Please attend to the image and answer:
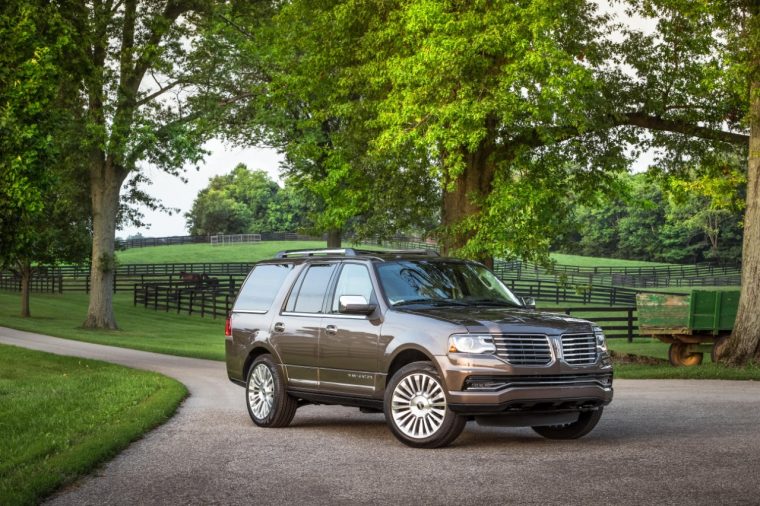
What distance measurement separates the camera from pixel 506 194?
23.4 metres

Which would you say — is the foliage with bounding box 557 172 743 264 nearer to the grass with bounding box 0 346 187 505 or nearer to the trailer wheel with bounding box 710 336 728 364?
the trailer wheel with bounding box 710 336 728 364

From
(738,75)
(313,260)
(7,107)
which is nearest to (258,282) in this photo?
(313,260)

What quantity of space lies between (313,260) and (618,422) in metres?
4.03

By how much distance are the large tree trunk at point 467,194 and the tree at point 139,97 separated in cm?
1349

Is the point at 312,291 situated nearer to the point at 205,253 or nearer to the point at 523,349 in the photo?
the point at 523,349

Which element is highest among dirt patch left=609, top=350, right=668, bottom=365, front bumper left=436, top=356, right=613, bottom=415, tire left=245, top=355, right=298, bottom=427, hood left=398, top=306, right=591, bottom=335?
hood left=398, top=306, right=591, bottom=335

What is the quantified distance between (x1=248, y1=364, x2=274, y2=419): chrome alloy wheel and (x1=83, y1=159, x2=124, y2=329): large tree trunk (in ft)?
92.8

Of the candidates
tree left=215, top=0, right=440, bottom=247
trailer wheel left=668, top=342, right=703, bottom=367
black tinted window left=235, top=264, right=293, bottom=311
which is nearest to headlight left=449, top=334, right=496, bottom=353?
black tinted window left=235, top=264, right=293, bottom=311

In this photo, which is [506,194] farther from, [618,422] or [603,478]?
[603,478]

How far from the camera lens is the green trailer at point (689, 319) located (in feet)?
78.1

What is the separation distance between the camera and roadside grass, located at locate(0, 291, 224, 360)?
111 ft

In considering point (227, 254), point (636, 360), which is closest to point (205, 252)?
point (227, 254)

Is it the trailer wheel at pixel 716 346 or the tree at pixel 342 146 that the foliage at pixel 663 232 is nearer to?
the tree at pixel 342 146

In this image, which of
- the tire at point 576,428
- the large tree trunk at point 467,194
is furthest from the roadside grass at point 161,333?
the tire at point 576,428
